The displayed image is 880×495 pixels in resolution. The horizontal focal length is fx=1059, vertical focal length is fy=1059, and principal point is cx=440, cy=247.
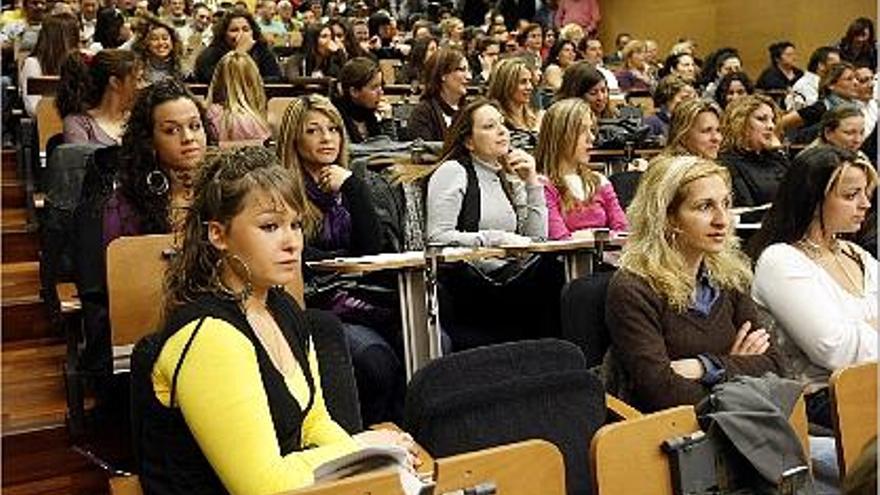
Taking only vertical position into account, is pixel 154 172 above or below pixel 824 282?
above

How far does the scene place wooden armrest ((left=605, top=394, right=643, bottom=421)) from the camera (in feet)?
5.95

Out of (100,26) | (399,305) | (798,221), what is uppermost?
(100,26)

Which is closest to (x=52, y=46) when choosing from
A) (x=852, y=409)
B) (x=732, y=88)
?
(x=732, y=88)

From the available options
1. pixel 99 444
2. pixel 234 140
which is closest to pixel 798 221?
pixel 99 444

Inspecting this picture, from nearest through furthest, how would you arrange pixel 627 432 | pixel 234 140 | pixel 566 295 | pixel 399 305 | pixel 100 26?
pixel 627 432, pixel 566 295, pixel 399 305, pixel 234 140, pixel 100 26

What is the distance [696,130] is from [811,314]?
1468mm

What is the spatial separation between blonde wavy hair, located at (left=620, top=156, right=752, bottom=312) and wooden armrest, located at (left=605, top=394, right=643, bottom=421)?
231mm

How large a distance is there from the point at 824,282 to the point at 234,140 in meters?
2.06

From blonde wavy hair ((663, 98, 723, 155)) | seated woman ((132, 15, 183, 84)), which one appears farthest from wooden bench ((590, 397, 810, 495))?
seated woman ((132, 15, 183, 84))

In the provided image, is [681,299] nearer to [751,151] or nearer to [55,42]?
[751,151]

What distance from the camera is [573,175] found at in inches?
122

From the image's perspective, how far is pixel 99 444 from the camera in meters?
2.36

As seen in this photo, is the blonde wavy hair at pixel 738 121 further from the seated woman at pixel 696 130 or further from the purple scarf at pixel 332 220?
the purple scarf at pixel 332 220

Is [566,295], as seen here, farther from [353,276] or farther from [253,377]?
[253,377]
